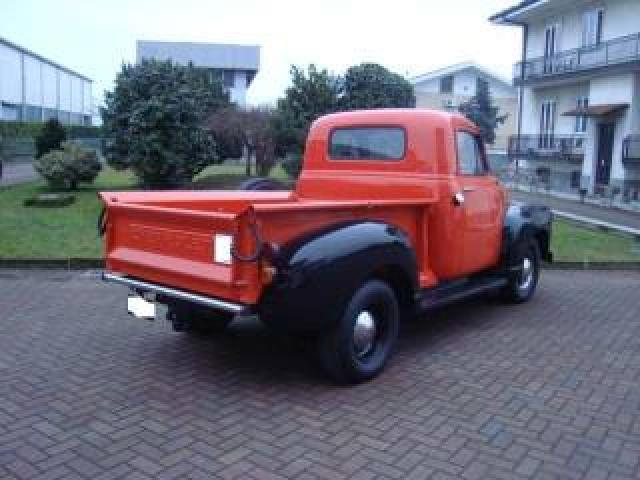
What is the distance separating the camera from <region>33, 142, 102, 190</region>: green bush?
17.1 meters

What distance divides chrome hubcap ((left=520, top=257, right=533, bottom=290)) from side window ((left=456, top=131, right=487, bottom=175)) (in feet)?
5.37

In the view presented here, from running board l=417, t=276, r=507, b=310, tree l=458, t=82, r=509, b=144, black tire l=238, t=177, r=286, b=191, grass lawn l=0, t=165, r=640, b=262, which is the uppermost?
tree l=458, t=82, r=509, b=144

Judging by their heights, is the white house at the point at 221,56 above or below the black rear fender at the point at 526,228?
above

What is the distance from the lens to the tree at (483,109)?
50219 mm

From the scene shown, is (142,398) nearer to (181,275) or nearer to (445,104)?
(181,275)

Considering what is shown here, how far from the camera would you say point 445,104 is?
175 ft

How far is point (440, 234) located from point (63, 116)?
7149 centimetres

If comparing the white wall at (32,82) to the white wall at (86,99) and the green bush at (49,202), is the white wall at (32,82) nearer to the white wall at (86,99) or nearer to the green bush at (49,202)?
the white wall at (86,99)

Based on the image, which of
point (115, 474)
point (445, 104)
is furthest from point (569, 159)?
point (115, 474)

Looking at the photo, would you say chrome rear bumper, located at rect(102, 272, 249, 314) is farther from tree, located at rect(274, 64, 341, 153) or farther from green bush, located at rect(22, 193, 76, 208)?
tree, located at rect(274, 64, 341, 153)

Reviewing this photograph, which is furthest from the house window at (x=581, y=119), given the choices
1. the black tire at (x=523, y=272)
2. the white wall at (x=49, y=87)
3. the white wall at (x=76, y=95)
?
the white wall at (x=76, y=95)

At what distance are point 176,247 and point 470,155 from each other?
10.8ft

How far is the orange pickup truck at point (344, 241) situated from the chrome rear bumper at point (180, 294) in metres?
0.01

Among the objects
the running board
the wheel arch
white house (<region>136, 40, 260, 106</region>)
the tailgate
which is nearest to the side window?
the running board
